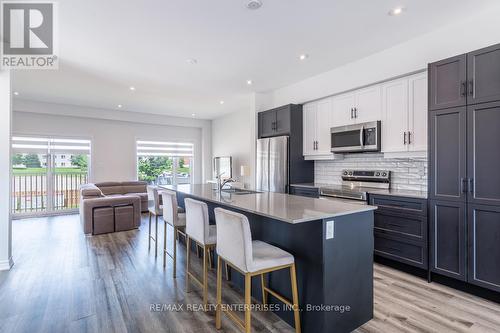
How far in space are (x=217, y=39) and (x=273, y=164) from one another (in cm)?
249

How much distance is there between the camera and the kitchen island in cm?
187

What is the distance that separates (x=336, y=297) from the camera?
1.92 m

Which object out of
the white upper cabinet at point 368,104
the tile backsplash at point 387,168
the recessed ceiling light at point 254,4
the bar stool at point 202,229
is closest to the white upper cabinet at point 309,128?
the tile backsplash at point 387,168

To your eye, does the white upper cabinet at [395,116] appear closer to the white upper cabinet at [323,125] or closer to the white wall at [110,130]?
the white upper cabinet at [323,125]

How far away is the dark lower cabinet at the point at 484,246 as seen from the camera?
7.86 feet

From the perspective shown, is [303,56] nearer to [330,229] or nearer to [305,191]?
[305,191]

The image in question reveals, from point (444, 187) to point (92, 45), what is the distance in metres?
4.45

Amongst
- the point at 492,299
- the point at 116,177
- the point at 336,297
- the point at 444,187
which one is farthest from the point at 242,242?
the point at 116,177

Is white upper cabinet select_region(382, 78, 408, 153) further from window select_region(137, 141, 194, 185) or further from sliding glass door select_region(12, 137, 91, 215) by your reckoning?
sliding glass door select_region(12, 137, 91, 215)

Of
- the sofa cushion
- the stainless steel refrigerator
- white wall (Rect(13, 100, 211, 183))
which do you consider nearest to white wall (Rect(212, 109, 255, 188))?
white wall (Rect(13, 100, 211, 183))

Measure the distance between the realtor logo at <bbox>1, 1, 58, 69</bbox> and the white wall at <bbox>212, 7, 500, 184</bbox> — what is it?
3547 millimetres

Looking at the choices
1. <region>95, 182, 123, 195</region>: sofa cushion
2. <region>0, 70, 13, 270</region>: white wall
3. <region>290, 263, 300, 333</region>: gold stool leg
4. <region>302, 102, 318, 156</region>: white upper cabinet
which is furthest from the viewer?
<region>95, 182, 123, 195</region>: sofa cushion

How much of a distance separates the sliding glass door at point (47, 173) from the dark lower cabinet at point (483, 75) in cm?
800

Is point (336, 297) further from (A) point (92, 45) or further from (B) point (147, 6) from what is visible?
(A) point (92, 45)
